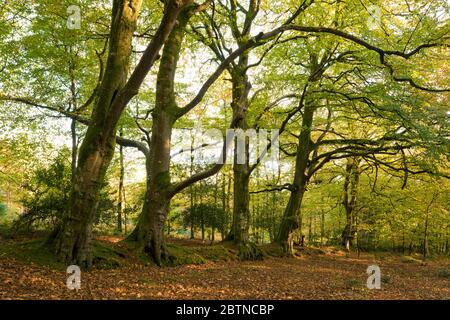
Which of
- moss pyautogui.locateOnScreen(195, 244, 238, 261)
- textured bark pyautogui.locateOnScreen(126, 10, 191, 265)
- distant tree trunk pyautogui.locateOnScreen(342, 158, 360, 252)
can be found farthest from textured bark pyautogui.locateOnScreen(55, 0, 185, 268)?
distant tree trunk pyautogui.locateOnScreen(342, 158, 360, 252)

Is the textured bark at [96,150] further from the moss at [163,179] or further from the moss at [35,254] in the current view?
the moss at [163,179]

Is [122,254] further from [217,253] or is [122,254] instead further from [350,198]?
[350,198]

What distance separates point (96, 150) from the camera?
8.06 meters

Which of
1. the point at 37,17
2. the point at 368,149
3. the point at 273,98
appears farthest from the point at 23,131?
the point at 368,149

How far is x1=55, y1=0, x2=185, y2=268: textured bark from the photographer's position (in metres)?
7.86

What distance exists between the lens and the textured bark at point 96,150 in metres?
7.86

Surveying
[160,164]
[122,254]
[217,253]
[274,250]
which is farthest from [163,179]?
[274,250]

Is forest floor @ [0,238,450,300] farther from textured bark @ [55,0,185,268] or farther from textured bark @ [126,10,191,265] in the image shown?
textured bark @ [126,10,191,265]

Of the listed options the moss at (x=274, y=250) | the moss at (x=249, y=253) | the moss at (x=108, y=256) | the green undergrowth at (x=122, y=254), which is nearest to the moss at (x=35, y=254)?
the green undergrowth at (x=122, y=254)

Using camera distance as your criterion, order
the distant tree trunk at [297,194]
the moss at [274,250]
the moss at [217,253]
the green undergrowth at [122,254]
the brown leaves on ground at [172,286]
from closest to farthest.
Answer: the brown leaves on ground at [172,286] < the green undergrowth at [122,254] < the moss at [217,253] < the moss at [274,250] < the distant tree trunk at [297,194]

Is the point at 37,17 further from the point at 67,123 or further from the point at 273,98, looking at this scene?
the point at 273,98

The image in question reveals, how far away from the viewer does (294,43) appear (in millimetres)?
14258

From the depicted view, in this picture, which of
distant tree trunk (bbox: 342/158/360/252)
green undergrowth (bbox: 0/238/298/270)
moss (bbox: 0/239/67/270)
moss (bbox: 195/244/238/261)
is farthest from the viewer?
distant tree trunk (bbox: 342/158/360/252)
